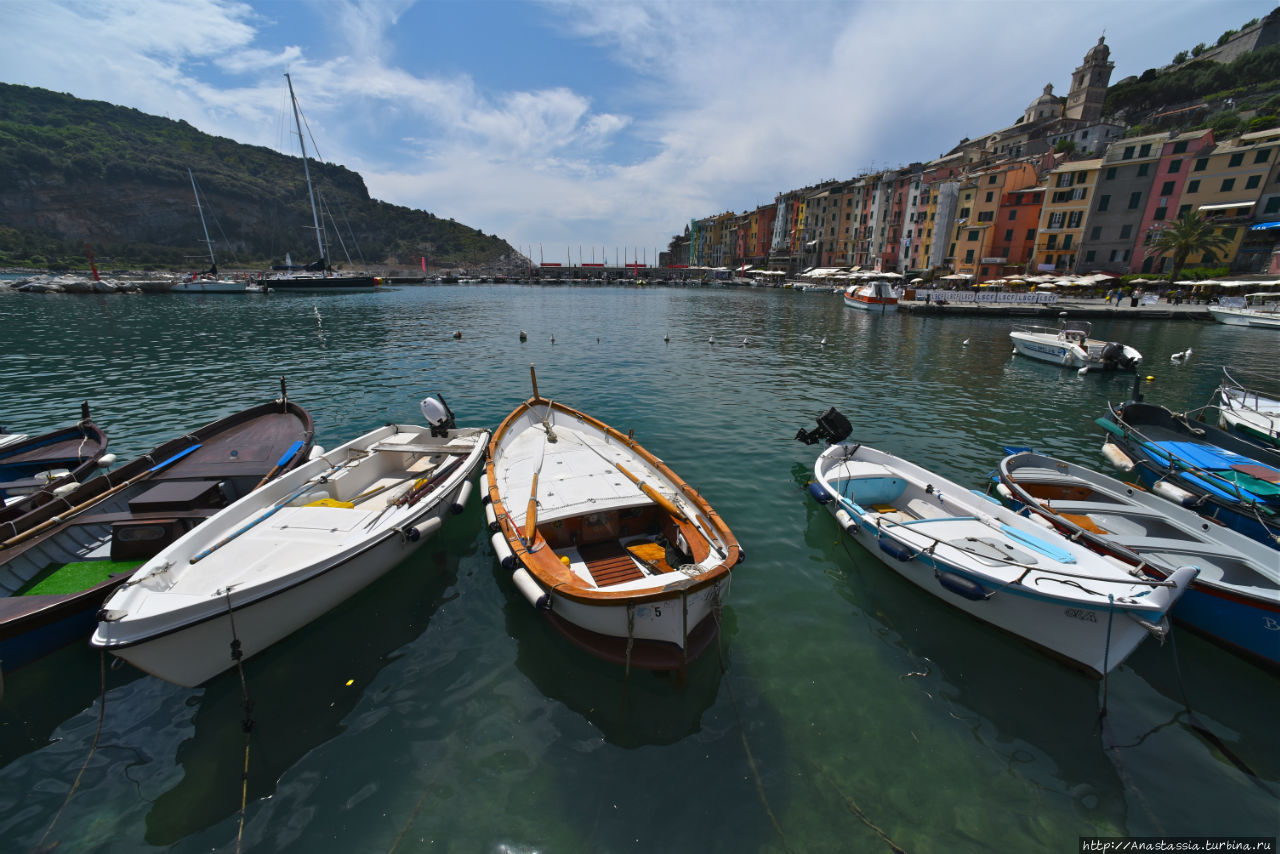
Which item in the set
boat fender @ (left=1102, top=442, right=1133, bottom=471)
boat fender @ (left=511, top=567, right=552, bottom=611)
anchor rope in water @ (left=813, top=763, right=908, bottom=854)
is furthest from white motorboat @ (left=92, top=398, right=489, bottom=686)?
boat fender @ (left=1102, top=442, right=1133, bottom=471)

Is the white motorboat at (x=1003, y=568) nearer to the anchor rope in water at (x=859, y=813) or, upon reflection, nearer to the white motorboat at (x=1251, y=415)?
the anchor rope in water at (x=859, y=813)

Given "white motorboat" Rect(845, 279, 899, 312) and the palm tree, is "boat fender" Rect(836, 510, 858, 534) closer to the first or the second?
"white motorboat" Rect(845, 279, 899, 312)

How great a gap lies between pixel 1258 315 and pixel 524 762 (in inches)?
2650

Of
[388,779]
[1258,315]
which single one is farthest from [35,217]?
[1258,315]

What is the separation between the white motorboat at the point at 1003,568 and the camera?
21.3 ft

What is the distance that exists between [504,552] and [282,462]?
7.23 meters

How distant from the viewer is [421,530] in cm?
849

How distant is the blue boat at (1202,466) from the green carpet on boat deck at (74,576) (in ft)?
67.4

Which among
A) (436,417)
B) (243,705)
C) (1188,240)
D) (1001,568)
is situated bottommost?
(243,705)

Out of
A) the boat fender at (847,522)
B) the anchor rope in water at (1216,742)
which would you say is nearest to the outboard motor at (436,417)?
the boat fender at (847,522)

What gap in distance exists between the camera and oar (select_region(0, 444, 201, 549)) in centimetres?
763

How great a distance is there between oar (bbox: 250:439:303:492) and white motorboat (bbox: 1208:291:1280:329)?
2739 inches

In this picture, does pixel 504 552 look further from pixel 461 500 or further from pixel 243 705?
pixel 243 705

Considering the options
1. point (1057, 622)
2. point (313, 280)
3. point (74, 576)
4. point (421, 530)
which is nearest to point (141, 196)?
point (313, 280)
